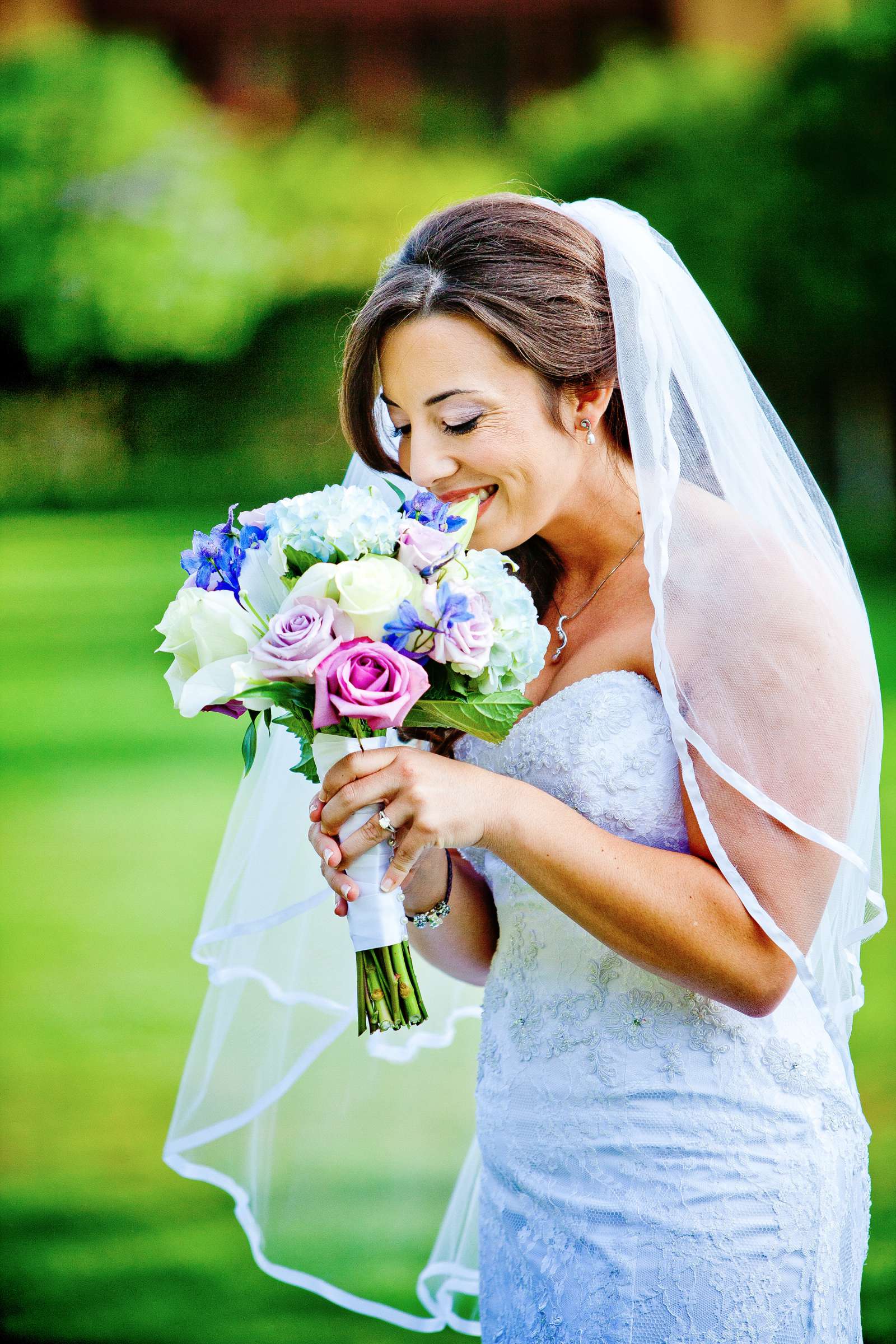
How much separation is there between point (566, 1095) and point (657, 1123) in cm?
13

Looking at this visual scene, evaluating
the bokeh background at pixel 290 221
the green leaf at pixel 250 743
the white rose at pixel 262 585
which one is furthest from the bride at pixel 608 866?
the bokeh background at pixel 290 221

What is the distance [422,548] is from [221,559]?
0.85 feet

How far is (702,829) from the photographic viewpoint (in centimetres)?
152

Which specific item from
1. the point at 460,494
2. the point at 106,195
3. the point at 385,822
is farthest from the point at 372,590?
the point at 106,195

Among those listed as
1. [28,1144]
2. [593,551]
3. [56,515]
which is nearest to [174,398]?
[56,515]

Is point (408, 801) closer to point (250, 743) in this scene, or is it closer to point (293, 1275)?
point (250, 743)

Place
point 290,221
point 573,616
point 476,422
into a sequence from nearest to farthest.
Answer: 1. point 476,422
2. point 573,616
3. point 290,221

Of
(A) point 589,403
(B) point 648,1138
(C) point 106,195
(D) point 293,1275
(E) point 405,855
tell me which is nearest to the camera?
(E) point 405,855

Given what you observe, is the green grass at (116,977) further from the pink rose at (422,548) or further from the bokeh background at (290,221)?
the pink rose at (422,548)

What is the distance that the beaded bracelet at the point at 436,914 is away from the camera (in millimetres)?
1844

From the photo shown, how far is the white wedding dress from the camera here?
5.25 ft

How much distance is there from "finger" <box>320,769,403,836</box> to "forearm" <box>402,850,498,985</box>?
37 centimetres

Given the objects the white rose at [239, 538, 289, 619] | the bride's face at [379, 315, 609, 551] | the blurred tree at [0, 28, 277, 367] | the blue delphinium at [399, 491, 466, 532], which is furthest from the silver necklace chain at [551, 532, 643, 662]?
the blurred tree at [0, 28, 277, 367]

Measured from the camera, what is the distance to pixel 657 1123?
1.64 metres
